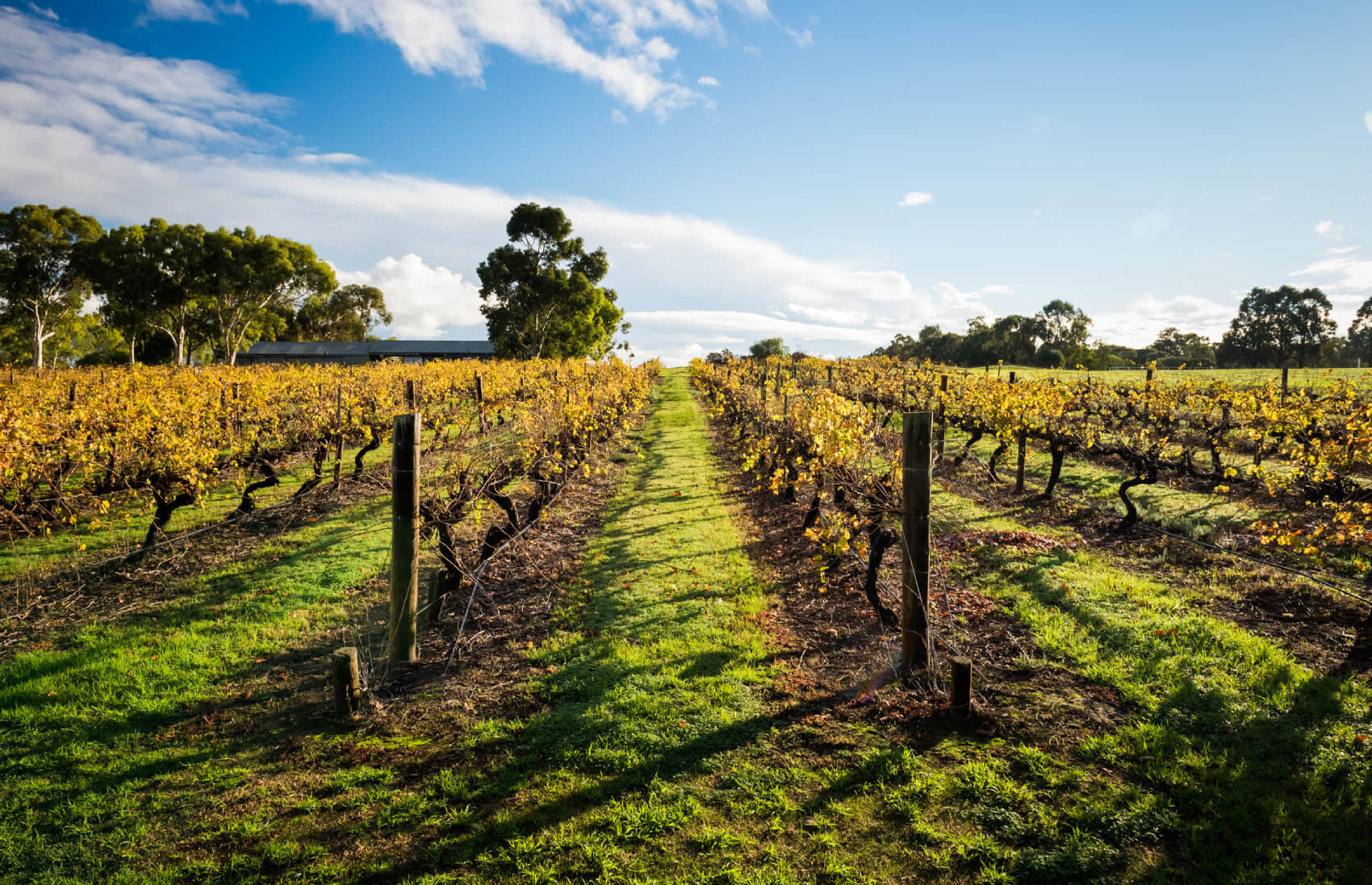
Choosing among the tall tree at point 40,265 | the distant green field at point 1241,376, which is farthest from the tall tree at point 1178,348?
the tall tree at point 40,265

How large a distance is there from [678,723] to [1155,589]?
19.1ft

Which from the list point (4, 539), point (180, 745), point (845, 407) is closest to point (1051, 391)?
point (845, 407)

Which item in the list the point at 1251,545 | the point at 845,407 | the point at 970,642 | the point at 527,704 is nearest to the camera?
the point at 527,704

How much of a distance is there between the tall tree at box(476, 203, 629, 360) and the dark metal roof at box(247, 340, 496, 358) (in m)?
13.2

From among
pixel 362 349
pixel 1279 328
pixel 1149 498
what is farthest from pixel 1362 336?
pixel 362 349

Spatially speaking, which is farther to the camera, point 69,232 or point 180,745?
point 69,232

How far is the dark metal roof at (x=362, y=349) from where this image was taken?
58.2m

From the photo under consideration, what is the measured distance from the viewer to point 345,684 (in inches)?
187

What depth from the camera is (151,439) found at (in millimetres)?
8445

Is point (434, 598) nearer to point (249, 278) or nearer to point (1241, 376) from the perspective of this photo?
point (1241, 376)

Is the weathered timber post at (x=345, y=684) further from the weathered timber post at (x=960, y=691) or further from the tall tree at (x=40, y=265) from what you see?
the tall tree at (x=40, y=265)

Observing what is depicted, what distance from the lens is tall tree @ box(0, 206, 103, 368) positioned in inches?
1439

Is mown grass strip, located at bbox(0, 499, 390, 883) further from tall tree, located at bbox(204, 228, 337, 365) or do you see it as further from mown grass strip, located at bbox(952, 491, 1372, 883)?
tall tree, located at bbox(204, 228, 337, 365)

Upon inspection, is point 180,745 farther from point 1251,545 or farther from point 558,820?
point 1251,545
